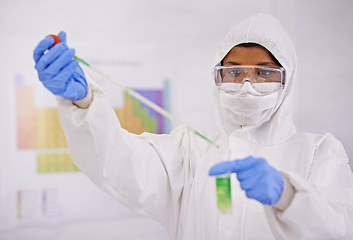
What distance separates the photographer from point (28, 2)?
5.68ft

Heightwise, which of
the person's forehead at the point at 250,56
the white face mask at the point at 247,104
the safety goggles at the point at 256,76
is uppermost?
the person's forehead at the point at 250,56

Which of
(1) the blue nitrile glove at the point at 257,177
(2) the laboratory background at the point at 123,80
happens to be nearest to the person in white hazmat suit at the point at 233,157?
(1) the blue nitrile glove at the point at 257,177

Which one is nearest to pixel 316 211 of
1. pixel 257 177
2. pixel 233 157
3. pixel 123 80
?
pixel 257 177

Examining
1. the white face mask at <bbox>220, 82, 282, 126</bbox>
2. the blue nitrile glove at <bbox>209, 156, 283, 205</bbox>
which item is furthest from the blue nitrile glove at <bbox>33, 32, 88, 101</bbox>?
the white face mask at <bbox>220, 82, 282, 126</bbox>

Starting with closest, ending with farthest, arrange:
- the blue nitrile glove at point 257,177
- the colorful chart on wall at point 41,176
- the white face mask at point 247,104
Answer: the blue nitrile glove at point 257,177 < the white face mask at point 247,104 < the colorful chart on wall at point 41,176

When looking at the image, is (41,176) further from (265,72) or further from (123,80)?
(265,72)

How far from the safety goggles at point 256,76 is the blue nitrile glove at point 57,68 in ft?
1.81

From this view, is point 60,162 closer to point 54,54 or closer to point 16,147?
point 16,147

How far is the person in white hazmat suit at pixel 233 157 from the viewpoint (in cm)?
91

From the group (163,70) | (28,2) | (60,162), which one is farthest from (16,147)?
(163,70)

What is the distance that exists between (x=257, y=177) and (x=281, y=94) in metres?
0.47

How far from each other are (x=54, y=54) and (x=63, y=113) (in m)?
0.16

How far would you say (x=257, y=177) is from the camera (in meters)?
0.90

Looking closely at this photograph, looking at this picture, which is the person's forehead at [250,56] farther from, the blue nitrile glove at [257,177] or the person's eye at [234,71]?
the blue nitrile glove at [257,177]
